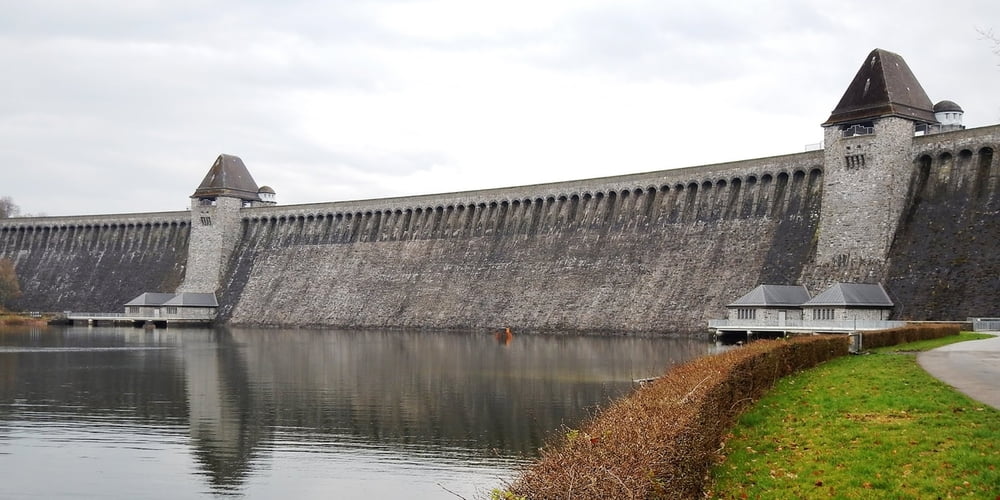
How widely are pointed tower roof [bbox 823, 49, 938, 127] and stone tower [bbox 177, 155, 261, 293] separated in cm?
6189

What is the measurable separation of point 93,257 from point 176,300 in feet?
62.6

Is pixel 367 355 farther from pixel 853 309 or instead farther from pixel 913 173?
pixel 913 173

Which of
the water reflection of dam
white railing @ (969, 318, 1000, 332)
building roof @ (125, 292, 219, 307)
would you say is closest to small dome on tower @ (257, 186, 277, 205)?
building roof @ (125, 292, 219, 307)

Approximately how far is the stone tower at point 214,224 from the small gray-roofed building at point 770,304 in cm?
5861

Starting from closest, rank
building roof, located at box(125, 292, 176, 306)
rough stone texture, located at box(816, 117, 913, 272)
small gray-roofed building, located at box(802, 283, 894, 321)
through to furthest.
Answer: small gray-roofed building, located at box(802, 283, 894, 321) → rough stone texture, located at box(816, 117, 913, 272) → building roof, located at box(125, 292, 176, 306)

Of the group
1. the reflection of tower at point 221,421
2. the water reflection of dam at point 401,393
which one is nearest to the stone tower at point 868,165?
the water reflection of dam at point 401,393

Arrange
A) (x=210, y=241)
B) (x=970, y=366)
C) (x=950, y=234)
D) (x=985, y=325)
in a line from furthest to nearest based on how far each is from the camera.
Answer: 1. (x=210, y=241)
2. (x=950, y=234)
3. (x=985, y=325)
4. (x=970, y=366)

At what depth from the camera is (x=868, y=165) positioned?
190ft

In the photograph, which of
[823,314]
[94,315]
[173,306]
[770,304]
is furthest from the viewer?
[94,315]

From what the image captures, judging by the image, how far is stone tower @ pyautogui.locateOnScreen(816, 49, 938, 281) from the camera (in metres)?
56.9

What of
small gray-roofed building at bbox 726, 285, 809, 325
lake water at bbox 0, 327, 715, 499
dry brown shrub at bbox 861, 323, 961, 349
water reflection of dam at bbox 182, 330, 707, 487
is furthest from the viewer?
small gray-roofed building at bbox 726, 285, 809, 325

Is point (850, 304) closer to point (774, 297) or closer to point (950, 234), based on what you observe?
point (774, 297)

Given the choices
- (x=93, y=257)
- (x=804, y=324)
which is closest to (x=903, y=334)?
(x=804, y=324)

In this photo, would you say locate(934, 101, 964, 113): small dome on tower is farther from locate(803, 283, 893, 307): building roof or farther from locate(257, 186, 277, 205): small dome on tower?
locate(257, 186, 277, 205): small dome on tower
